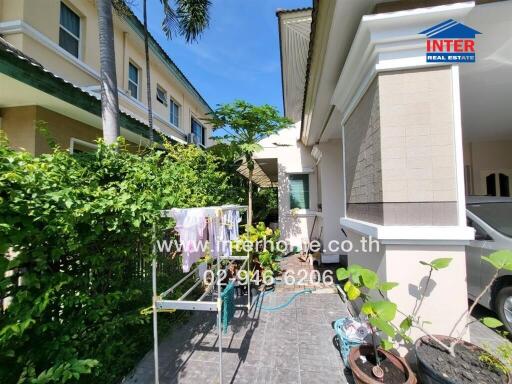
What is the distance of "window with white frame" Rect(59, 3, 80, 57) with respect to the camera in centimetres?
727

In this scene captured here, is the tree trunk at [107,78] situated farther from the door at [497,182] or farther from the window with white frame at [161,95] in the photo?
the door at [497,182]

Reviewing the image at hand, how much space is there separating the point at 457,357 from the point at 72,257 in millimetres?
4032

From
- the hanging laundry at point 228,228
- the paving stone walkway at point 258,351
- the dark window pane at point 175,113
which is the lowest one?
the paving stone walkway at point 258,351

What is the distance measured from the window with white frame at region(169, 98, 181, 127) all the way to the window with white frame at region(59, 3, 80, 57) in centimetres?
643

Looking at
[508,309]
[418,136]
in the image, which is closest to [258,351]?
[418,136]

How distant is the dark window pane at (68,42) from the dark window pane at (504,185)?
15.9m

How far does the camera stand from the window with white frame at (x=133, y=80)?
10695 millimetres

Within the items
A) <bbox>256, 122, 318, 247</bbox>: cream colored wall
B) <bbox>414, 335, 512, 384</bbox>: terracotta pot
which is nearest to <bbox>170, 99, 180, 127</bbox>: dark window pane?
<bbox>256, 122, 318, 247</bbox>: cream colored wall

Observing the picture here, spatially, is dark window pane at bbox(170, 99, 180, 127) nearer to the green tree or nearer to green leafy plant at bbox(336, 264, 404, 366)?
the green tree

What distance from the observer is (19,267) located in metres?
1.90

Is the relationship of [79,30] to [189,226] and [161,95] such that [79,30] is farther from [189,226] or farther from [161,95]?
[189,226]

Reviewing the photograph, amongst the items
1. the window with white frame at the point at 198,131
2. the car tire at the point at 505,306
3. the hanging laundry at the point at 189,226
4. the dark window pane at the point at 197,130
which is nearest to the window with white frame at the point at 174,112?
the window with white frame at the point at 198,131

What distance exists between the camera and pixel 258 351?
3.56 meters

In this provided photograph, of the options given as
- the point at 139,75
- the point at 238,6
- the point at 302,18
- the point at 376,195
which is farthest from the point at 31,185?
the point at 139,75
